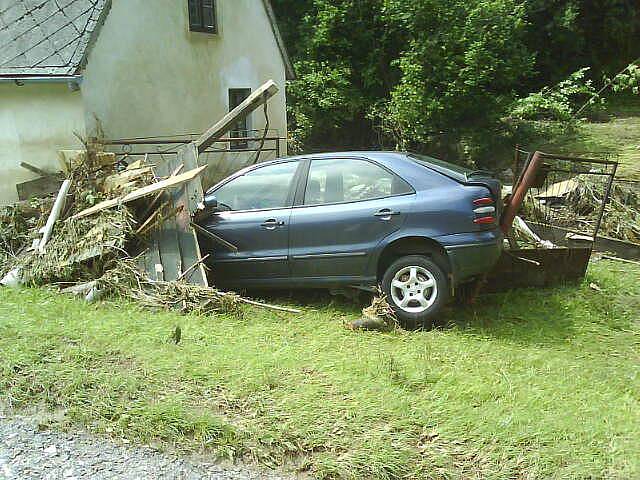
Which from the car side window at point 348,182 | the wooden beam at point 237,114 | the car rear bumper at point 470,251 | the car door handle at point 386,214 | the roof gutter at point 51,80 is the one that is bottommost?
the car rear bumper at point 470,251

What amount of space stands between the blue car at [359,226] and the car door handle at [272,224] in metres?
0.01

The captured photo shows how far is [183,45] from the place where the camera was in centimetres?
1381

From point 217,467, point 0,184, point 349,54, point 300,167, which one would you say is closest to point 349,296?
point 300,167

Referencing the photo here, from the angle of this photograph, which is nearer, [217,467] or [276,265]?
[217,467]

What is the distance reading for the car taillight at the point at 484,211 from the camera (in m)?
6.31

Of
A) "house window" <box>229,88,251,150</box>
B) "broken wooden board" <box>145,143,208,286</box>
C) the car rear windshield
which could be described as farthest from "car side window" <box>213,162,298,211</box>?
"house window" <box>229,88,251,150</box>

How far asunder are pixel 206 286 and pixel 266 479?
328 cm

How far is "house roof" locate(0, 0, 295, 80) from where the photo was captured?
10.9m

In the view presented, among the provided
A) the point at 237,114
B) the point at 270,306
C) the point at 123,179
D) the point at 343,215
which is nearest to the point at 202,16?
the point at 237,114

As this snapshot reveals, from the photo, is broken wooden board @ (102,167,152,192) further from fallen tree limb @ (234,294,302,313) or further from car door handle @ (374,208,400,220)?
car door handle @ (374,208,400,220)

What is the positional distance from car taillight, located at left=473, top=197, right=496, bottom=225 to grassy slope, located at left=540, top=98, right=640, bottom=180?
855cm

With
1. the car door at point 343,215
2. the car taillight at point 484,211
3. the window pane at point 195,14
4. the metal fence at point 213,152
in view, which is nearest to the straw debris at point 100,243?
the car door at point 343,215

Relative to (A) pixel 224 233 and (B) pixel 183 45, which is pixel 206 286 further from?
(B) pixel 183 45

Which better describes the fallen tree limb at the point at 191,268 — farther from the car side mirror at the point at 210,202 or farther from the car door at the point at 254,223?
the car side mirror at the point at 210,202
